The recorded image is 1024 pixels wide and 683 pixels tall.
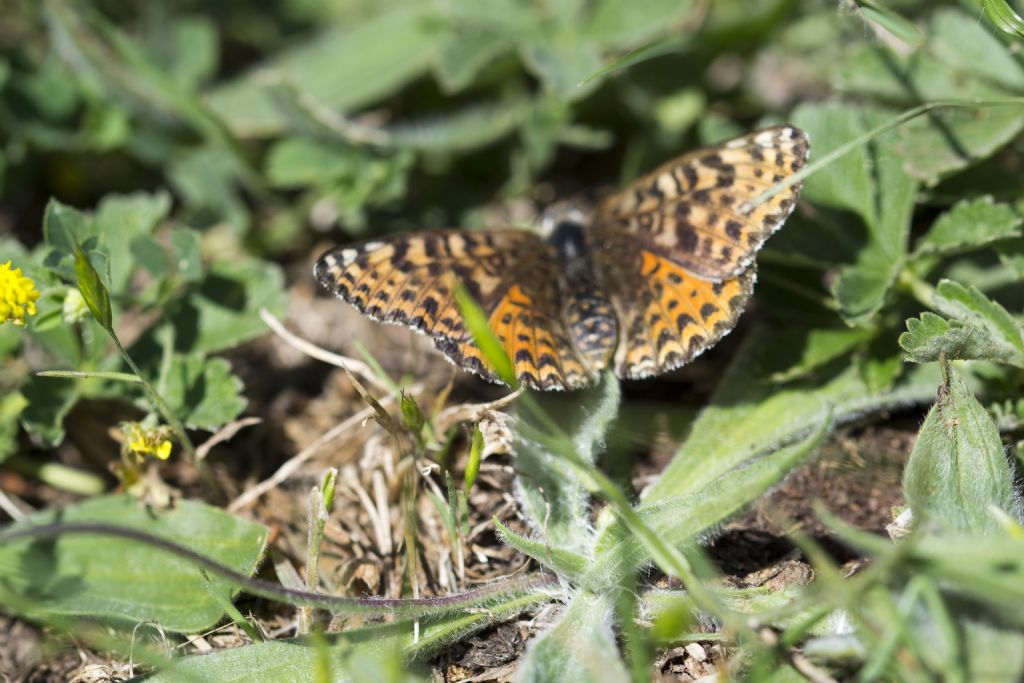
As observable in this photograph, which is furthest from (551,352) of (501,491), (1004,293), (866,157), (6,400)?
(6,400)

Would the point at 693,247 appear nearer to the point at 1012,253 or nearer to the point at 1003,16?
the point at 1012,253

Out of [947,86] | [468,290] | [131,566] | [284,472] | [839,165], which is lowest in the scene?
[131,566]

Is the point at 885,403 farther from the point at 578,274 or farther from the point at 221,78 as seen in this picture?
the point at 221,78

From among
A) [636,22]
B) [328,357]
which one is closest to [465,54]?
[636,22]

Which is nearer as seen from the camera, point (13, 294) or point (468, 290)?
point (13, 294)

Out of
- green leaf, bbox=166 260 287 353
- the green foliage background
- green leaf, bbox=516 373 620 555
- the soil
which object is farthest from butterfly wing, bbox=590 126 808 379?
green leaf, bbox=166 260 287 353

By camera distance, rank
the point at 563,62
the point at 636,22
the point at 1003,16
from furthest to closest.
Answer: the point at 636,22 < the point at 563,62 < the point at 1003,16

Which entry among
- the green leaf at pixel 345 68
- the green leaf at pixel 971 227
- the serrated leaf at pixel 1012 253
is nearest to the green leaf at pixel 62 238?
the green leaf at pixel 345 68
